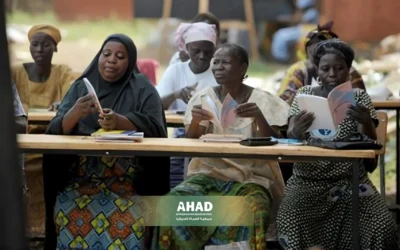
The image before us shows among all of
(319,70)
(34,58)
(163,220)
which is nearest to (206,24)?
(34,58)

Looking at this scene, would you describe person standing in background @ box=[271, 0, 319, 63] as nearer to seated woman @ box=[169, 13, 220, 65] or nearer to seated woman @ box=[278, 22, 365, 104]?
seated woman @ box=[169, 13, 220, 65]

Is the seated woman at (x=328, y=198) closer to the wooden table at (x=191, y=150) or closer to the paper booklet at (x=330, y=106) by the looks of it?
the paper booklet at (x=330, y=106)

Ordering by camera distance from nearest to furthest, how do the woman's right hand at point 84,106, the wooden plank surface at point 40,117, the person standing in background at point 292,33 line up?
the woman's right hand at point 84,106
the wooden plank surface at point 40,117
the person standing in background at point 292,33

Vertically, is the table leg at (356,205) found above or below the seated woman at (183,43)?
below

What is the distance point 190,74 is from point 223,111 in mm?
1753

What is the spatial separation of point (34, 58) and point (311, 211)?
7.88ft

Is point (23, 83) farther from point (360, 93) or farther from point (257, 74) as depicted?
point (257, 74)

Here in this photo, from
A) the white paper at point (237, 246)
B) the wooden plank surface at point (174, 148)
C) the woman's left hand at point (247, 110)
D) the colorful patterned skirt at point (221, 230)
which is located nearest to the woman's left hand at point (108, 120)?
the wooden plank surface at point (174, 148)

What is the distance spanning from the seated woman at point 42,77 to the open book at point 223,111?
1.73 m

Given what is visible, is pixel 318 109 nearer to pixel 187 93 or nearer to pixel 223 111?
pixel 223 111

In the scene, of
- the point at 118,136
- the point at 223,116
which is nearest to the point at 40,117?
the point at 118,136

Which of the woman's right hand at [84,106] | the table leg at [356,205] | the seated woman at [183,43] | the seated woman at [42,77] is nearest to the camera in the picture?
the table leg at [356,205]

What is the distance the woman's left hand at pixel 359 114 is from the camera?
205 inches

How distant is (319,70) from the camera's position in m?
5.50
